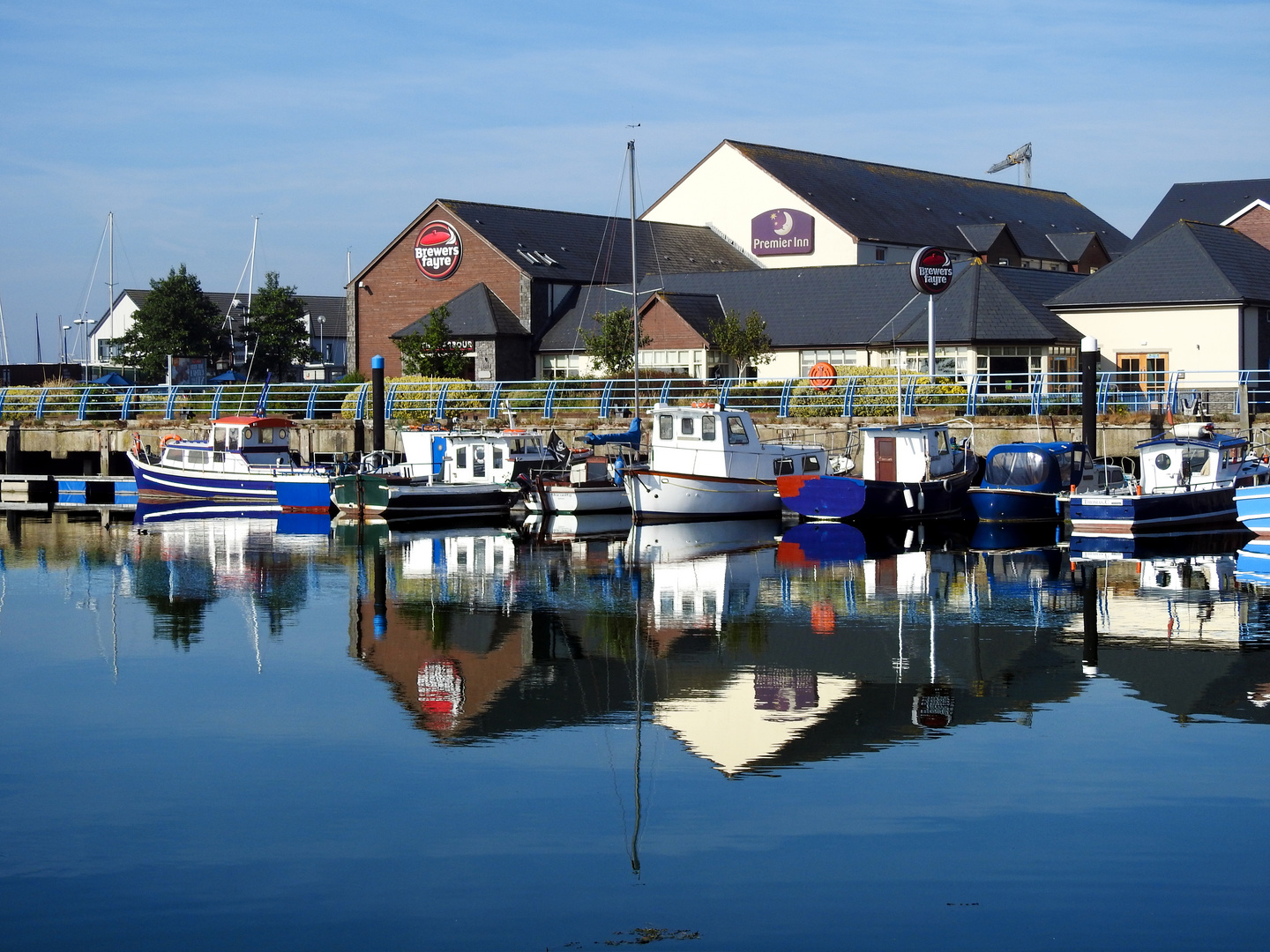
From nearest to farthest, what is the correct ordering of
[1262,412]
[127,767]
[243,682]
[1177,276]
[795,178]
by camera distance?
[127,767]
[243,682]
[1262,412]
[1177,276]
[795,178]

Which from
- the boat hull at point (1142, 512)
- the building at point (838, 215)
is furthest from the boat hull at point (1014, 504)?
the building at point (838, 215)

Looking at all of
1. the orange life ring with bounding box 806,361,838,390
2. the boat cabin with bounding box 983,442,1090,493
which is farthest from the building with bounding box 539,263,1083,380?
the boat cabin with bounding box 983,442,1090,493

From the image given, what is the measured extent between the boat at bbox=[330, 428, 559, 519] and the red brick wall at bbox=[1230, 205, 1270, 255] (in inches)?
1803

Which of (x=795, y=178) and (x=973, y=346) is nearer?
(x=973, y=346)

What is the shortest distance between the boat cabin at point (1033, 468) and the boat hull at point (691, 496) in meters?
5.64

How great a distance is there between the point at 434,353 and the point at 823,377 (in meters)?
22.5

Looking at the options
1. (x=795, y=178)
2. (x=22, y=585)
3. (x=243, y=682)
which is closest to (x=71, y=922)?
(x=243, y=682)

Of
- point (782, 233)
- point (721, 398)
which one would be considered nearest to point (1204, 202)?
point (782, 233)

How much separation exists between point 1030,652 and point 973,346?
35709 millimetres

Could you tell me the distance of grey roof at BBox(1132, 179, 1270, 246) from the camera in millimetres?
78662

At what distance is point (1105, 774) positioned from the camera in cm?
1316

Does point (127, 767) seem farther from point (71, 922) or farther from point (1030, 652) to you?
point (1030, 652)

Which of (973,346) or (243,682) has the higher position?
(973,346)

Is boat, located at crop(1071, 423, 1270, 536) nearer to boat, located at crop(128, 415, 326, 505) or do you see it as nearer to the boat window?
the boat window
